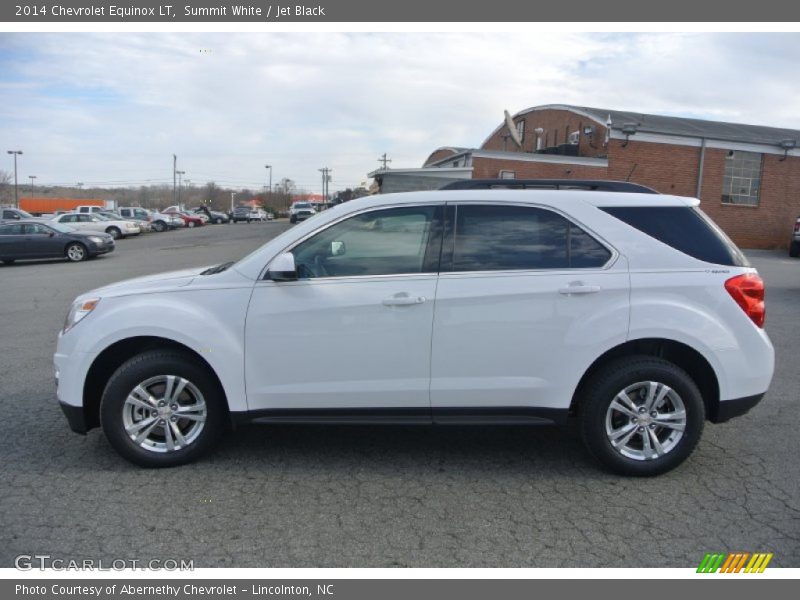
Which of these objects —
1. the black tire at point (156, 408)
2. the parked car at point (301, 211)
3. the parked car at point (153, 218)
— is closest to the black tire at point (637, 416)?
the black tire at point (156, 408)

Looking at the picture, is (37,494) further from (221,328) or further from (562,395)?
(562,395)

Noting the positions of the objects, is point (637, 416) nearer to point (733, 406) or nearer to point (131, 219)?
point (733, 406)

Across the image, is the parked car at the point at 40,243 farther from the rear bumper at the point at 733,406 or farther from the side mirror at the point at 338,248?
the rear bumper at the point at 733,406

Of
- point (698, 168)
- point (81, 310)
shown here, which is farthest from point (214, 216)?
point (81, 310)

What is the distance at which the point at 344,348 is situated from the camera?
13.0ft

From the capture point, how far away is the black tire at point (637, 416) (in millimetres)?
3957

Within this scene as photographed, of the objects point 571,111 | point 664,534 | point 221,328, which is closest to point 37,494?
point 221,328

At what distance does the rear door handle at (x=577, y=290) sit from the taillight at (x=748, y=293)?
0.86 meters

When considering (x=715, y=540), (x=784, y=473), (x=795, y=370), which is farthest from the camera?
(x=795, y=370)

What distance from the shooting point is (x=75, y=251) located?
70.0 feet

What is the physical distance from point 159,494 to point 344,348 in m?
1.43

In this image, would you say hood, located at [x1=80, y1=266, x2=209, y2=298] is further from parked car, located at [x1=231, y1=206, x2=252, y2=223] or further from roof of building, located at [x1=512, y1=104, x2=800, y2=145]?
parked car, located at [x1=231, y1=206, x2=252, y2=223]

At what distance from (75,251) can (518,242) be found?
20.9 metres

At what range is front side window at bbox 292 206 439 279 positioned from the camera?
4.09m
